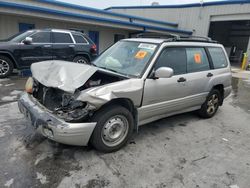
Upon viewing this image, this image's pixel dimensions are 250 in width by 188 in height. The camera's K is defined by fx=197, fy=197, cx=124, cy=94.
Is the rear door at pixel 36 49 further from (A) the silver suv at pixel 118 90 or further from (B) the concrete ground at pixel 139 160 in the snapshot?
(A) the silver suv at pixel 118 90

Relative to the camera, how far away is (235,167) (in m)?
2.89

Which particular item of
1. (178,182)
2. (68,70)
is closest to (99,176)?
(178,182)

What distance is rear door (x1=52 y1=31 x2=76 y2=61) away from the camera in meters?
8.20

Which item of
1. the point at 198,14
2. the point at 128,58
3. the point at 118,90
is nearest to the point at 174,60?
the point at 128,58

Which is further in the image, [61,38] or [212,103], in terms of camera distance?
[61,38]

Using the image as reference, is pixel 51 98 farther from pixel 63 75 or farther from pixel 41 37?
pixel 41 37

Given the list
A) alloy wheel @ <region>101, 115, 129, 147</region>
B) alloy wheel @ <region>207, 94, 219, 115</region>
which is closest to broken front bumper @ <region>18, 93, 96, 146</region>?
alloy wheel @ <region>101, 115, 129, 147</region>

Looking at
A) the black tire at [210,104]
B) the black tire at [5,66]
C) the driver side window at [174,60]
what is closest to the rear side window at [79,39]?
the black tire at [5,66]

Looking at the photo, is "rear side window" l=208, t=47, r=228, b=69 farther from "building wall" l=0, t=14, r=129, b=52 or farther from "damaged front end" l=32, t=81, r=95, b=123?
"building wall" l=0, t=14, r=129, b=52

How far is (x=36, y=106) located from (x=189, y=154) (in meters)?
2.47

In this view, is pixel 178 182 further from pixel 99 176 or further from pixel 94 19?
pixel 94 19

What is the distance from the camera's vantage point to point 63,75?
2924mm

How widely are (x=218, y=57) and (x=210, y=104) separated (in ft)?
3.72

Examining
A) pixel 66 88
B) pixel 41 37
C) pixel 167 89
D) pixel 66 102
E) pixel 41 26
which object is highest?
pixel 41 26
